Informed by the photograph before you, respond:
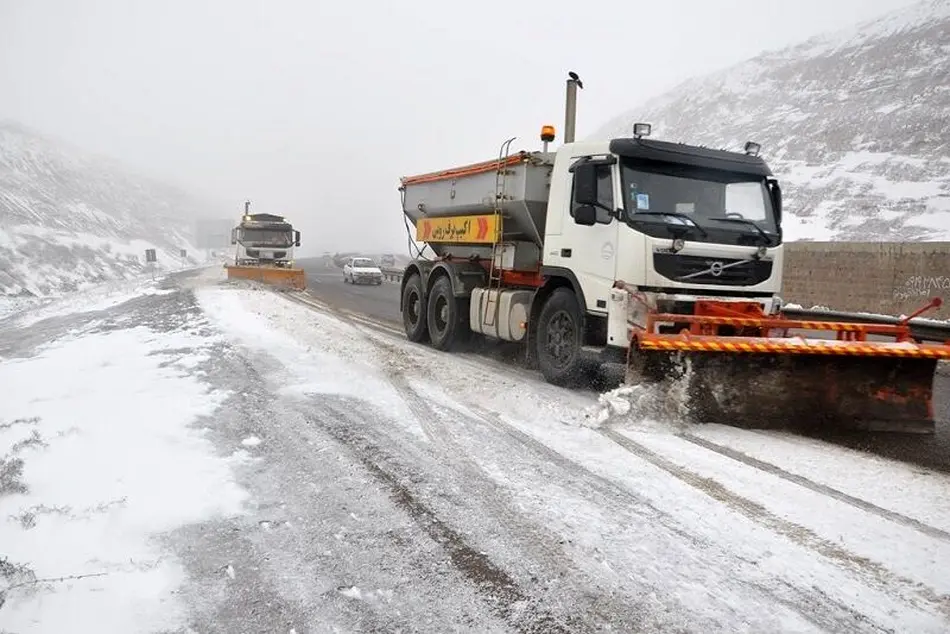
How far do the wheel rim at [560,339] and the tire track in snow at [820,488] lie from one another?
219cm

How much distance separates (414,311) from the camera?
38.3ft

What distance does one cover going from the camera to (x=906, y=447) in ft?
17.3

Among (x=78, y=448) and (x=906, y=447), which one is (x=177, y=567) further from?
(x=906, y=447)

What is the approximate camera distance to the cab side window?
21.5ft

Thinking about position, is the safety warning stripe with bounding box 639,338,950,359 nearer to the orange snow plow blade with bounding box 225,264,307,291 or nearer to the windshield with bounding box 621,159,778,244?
the windshield with bounding box 621,159,778,244

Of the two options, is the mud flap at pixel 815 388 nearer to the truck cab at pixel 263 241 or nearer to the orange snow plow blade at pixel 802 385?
the orange snow plow blade at pixel 802 385

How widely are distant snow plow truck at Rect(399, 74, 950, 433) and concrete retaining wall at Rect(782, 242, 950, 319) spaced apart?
956cm

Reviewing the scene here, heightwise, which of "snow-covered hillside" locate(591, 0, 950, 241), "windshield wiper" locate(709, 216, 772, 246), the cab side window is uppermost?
"snow-covered hillside" locate(591, 0, 950, 241)

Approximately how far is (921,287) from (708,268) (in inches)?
→ 441

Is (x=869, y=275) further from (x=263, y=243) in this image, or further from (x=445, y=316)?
(x=263, y=243)

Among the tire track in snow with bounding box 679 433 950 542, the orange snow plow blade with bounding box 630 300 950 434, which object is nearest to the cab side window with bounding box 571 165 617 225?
the orange snow plow blade with bounding box 630 300 950 434

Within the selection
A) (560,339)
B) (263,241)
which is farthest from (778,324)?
(263,241)

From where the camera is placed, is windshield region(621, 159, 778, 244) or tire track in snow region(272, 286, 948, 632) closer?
tire track in snow region(272, 286, 948, 632)

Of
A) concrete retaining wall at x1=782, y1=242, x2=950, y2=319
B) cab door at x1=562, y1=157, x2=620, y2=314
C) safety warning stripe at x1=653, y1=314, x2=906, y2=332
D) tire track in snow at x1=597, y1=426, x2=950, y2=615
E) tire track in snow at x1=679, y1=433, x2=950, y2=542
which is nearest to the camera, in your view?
tire track in snow at x1=597, y1=426, x2=950, y2=615
